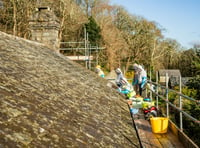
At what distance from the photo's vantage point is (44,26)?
7.70 meters

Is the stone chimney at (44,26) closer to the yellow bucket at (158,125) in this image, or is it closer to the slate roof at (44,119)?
the yellow bucket at (158,125)

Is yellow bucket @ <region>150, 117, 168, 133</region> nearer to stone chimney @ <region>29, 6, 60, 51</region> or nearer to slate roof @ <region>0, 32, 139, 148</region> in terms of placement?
slate roof @ <region>0, 32, 139, 148</region>

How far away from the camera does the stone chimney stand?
766 centimetres

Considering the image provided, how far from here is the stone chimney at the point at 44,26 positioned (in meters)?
7.66

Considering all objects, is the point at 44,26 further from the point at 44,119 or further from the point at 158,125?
the point at 44,119

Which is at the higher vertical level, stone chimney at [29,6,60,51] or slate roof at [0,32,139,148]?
stone chimney at [29,6,60,51]

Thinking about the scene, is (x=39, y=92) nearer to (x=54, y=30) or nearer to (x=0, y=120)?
(x=0, y=120)

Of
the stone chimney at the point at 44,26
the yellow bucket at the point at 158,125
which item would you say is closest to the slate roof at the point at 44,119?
the yellow bucket at the point at 158,125

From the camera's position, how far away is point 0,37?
475 centimetres

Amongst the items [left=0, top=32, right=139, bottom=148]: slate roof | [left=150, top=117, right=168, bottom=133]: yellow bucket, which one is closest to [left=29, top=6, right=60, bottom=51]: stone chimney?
[left=150, top=117, right=168, bottom=133]: yellow bucket

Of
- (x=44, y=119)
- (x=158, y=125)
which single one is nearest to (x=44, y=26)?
(x=158, y=125)

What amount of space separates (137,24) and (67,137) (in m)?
36.6

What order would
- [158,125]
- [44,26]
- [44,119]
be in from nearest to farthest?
[44,119] → [158,125] → [44,26]

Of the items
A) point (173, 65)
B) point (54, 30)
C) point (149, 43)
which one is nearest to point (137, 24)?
point (149, 43)
